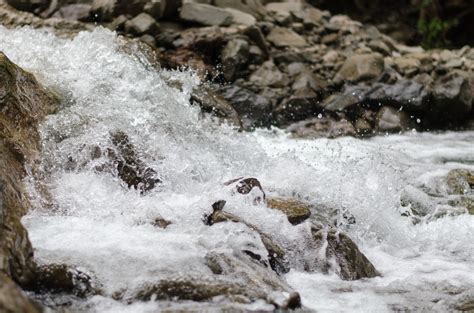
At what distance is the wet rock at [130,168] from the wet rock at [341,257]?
1488 mm

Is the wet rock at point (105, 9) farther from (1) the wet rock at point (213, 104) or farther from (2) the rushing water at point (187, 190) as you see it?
(1) the wet rock at point (213, 104)

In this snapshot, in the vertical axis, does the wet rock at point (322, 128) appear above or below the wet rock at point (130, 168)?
below

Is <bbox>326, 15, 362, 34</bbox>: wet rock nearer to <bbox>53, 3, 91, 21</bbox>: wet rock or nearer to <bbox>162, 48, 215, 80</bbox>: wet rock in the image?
<bbox>162, 48, 215, 80</bbox>: wet rock

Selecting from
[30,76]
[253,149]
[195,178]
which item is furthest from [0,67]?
[253,149]

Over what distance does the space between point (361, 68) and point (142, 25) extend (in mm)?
3511

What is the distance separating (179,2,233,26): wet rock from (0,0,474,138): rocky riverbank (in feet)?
0.05

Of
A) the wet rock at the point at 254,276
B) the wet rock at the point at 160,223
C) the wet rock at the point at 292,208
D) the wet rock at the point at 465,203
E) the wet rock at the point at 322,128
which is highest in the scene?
the wet rock at the point at 254,276

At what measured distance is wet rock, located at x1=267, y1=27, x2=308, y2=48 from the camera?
9.98m

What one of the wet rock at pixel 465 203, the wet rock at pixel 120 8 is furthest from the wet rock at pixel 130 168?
the wet rock at pixel 120 8

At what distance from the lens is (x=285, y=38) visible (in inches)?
401

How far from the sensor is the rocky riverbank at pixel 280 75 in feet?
28.7

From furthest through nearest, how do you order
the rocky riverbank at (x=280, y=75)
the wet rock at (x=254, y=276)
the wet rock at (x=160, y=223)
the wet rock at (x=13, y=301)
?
the rocky riverbank at (x=280, y=75) → the wet rock at (x=160, y=223) → the wet rock at (x=254, y=276) → the wet rock at (x=13, y=301)

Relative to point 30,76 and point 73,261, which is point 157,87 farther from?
point 73,261

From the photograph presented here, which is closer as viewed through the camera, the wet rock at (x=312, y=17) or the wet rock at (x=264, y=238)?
the wet rock at (x=264, y=238)
